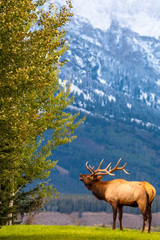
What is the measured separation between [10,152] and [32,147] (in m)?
10.4

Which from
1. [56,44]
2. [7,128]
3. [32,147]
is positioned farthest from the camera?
[32,147]

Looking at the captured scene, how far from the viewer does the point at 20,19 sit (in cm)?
1772

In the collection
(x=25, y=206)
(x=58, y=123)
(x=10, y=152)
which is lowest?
(x=25, y=206)

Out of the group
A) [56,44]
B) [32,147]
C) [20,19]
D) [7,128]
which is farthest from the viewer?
[32,147]

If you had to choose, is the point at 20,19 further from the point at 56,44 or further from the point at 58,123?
the point at 58,123

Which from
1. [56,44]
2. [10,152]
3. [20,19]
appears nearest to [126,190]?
[10,152]

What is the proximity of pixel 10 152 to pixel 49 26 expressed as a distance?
7.21m

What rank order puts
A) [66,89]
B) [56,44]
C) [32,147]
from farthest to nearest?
[66,89], [32,147], [56,44]

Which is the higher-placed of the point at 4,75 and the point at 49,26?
the point at 49,26

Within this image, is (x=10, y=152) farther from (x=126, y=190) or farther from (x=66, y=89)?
(x=66, y=89)

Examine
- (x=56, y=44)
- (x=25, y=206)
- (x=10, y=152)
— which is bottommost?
(x=25, y=206)

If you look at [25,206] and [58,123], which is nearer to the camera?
[58,123]

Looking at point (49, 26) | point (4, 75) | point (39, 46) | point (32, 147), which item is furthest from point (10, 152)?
point (32, 147)

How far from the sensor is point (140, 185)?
A: 69.7 ft
